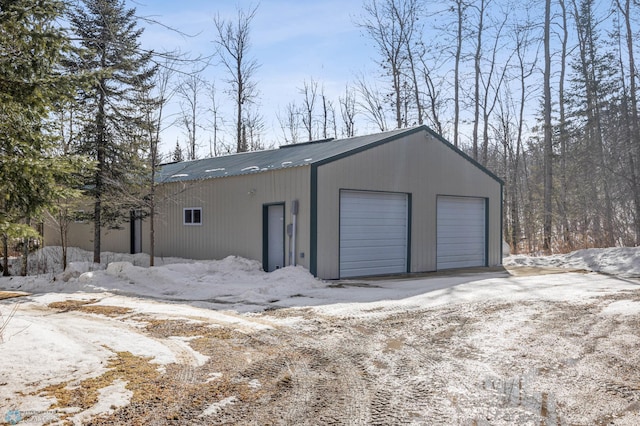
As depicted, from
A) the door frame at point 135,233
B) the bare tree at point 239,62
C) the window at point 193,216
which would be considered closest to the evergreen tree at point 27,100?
the window at point 193,216

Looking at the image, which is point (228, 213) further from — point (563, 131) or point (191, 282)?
point (563, 131)

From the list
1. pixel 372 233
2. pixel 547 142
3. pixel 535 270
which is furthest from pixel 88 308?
pixel 547 142

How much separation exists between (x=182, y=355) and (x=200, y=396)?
4.27ft

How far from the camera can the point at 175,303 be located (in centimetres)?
875

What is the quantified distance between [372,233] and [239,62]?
17.0 m

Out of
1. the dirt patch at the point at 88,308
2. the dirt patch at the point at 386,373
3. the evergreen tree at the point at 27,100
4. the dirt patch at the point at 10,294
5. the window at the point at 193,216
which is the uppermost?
the evergreen tree at the point at 27,100

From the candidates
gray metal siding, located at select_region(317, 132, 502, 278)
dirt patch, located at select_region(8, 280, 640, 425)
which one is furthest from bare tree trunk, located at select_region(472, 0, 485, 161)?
dirt patch, located at select_region(8, 280, 640, 425)

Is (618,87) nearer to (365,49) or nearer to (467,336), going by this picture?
(365,49)

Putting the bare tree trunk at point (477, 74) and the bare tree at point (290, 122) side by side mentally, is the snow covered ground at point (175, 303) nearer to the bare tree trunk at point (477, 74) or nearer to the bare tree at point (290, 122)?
the bare tree trunk at point (477, 74)

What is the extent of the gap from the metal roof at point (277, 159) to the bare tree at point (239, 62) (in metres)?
9.65

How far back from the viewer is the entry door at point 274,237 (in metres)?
12.3

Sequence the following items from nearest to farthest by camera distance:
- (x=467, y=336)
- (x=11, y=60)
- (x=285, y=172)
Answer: (x=11, y=60) < (x=467, y=336) < (x=285, y=172)

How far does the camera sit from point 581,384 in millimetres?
4301

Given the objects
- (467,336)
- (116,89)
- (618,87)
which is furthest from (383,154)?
(618,87)
